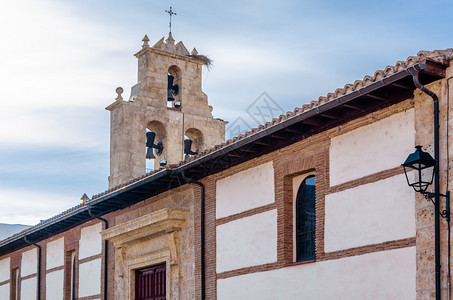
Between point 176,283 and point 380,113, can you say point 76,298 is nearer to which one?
point 176,283

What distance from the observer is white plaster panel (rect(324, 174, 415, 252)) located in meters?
10.6

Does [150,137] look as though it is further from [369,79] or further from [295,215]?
[369,79]

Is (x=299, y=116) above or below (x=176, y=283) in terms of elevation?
above

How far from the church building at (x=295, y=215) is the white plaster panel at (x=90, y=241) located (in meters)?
0.05

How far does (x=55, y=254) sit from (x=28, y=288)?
2.09 metres

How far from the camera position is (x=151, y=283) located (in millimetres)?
17016

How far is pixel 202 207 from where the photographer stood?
50.0ft

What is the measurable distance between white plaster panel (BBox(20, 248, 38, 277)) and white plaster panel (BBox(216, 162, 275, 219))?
941 cm

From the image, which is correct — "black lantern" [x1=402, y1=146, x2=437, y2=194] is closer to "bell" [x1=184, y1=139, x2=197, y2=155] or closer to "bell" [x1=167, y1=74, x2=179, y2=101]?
"bell" [x1=184, y1=139, x2=197, y2=155]

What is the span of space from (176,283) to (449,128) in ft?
24.1

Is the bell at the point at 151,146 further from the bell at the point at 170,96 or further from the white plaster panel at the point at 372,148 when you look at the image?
the white plaster panel at the point at 372,148

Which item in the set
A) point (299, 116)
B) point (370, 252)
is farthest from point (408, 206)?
point (299, 116)

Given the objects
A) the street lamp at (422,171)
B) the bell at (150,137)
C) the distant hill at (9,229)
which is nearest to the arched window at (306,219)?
the street lamp at (422,171)

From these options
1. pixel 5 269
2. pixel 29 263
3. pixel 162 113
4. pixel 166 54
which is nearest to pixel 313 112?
pixel 162 113
